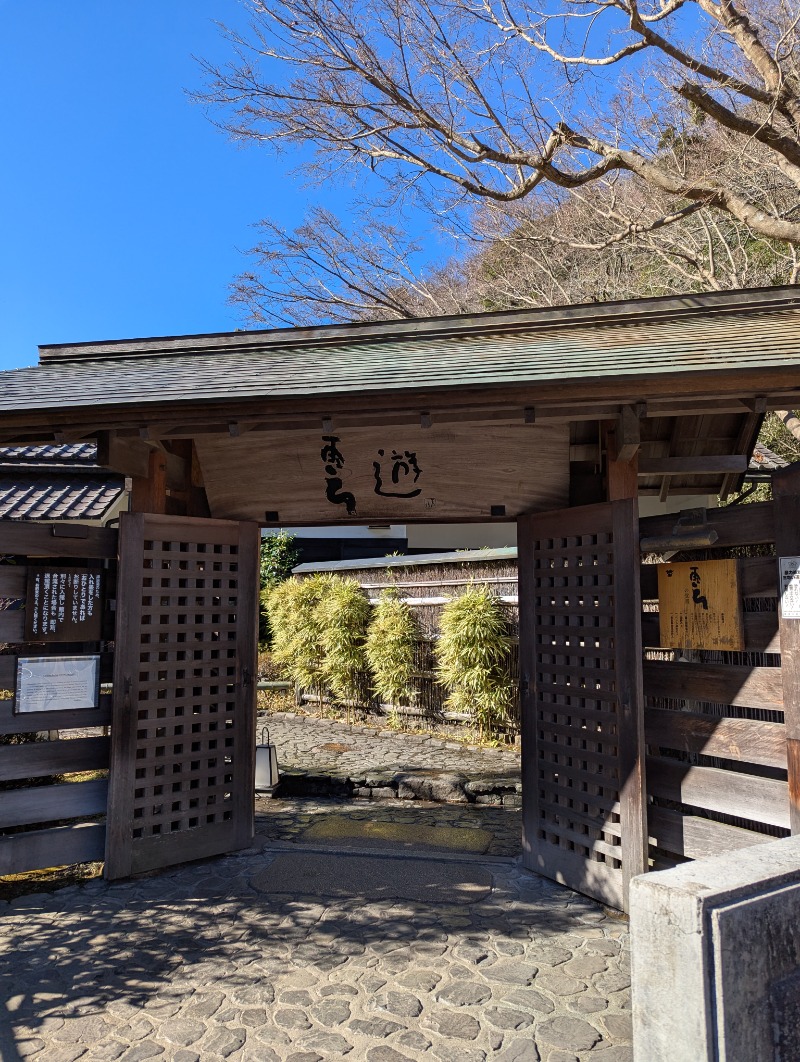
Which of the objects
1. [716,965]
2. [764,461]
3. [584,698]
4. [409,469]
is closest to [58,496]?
[409,469]

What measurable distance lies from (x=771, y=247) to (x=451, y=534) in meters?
8.12

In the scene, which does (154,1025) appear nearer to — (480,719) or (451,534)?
(480,719)

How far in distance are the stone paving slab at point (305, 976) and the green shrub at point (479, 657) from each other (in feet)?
17.7

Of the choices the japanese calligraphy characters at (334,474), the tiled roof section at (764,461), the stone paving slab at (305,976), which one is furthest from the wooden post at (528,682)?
the tiled roof section at (764,461)

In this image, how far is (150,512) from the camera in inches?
240

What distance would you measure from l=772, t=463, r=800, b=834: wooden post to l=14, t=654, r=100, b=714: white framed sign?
4.81 meters

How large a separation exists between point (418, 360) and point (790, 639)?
3.30 m

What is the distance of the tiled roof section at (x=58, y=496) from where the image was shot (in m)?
10.7

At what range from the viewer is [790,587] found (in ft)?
14.2

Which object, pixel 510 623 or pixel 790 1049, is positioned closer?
pixel 790 1049

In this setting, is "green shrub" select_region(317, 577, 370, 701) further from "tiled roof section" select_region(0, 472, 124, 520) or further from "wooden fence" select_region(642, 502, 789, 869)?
"wooden fence" select_region(642, 502, 789, 869)

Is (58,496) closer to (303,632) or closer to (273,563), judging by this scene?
(303,632)

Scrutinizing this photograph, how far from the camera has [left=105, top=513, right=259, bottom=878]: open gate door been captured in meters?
5.86

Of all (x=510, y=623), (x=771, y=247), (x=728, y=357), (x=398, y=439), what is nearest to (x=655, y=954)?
(x=728, y=357)
